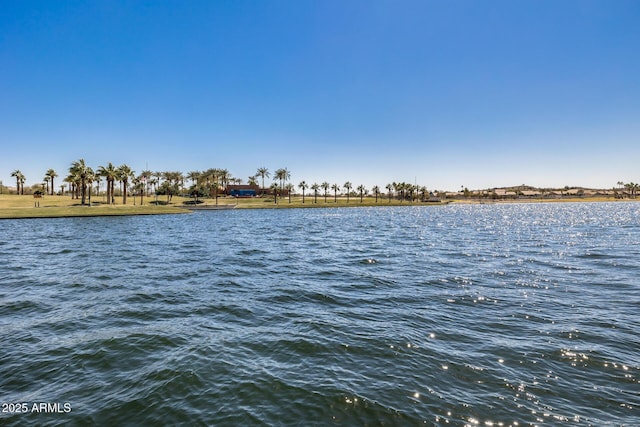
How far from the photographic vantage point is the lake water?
28.6ft

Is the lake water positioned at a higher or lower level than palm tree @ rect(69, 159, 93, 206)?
lower

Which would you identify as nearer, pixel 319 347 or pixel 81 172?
pixel 319 347

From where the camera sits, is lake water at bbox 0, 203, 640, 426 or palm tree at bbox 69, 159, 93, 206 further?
palm tree at bbox 69, 159, 93, 206

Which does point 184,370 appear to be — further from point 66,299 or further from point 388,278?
point 388,278

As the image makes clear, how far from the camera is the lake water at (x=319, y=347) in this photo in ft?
28.6

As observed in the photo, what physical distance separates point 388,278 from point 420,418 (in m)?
16.2

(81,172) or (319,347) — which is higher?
(81,172)

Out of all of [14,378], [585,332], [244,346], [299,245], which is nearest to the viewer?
[14,378]

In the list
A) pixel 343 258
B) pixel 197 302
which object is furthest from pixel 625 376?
pixel 343 258

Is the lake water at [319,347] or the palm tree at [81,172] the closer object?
the lake water at [319,347]

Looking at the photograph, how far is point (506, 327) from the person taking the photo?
14508 millimetres

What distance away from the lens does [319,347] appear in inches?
490

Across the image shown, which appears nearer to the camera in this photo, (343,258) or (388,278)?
(388,278)

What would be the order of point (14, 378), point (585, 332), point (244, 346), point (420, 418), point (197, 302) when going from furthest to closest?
point (197, 302) → point (585, 332) → point (244, 346) → point (14, 378) → point (420, 418)
